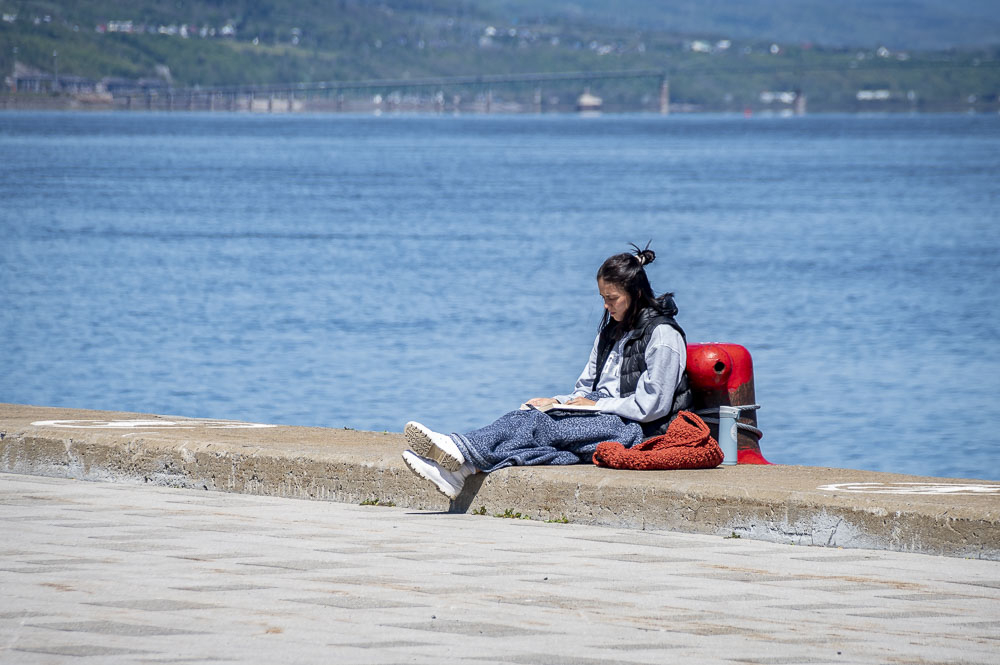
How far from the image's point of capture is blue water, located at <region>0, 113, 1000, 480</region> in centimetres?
2120

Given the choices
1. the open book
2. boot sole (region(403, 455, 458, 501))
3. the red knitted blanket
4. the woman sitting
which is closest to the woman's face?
the woman sitting

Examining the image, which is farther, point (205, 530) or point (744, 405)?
point (744, 405)

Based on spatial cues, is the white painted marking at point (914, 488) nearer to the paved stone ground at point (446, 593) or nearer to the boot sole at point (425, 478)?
the paved stone ground at point (446, 593)

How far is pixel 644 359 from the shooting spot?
7176mm

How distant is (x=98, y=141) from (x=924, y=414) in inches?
4713

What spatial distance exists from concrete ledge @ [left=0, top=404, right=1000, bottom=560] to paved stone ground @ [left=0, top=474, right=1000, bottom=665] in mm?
103

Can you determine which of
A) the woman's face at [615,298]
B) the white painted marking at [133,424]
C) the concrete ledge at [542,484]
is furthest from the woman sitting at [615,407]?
the white painted marking at [133,424]

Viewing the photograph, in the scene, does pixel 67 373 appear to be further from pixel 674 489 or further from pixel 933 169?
pixel 933 169

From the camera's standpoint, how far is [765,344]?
26.5m

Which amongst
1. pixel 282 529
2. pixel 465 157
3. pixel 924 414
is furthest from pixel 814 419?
pixel 465 157

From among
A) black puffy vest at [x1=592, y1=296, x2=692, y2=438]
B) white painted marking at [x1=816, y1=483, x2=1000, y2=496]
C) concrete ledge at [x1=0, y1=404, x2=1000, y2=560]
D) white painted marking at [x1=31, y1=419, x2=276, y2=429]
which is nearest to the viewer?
concrete ledge at [x1=0, y1=404, x2=1000, y2=560]

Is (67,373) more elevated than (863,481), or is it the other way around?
(863,481)

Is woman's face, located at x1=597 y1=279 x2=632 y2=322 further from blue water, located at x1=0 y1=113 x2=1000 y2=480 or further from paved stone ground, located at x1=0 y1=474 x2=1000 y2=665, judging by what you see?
blue water, located at x1=0 y1=113 x2=1000 y2=480

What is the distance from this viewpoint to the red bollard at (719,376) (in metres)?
7.30
